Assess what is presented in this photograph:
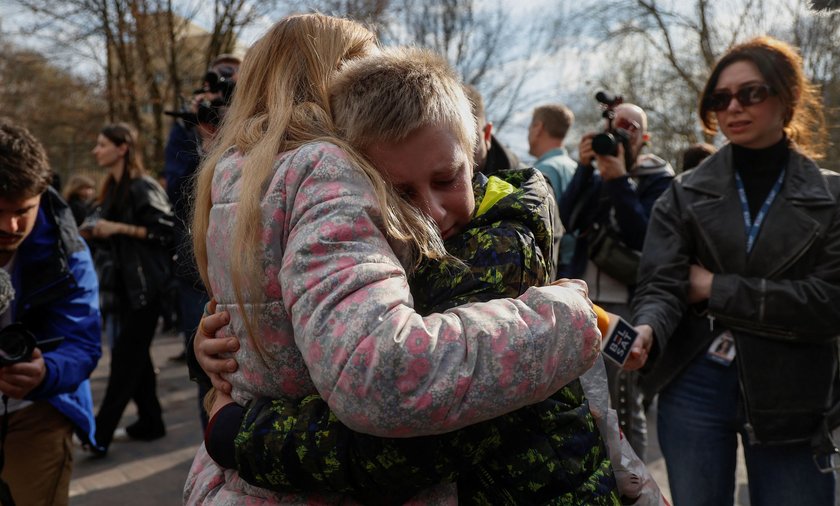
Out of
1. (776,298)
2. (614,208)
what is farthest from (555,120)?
(776,298)

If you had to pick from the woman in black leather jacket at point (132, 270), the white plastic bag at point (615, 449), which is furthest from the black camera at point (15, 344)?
the woman in black leather jacket at point (132, 270)

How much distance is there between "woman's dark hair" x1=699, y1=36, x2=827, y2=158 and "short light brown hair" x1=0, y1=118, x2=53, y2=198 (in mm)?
2409

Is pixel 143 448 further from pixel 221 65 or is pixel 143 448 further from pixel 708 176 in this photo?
pixel 708 176

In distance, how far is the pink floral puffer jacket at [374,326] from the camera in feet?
3.46

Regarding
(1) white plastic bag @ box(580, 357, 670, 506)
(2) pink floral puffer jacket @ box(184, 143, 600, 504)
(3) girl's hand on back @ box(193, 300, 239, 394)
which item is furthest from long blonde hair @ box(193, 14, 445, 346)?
(1) white plastic bag @ box(580, 357, 670, 506)

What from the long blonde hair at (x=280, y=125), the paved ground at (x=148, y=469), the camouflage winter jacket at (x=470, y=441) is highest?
the long blonde hair at (x=280, y=125)

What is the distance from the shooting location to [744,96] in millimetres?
2527

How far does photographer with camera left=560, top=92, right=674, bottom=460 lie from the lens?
372 centimetres

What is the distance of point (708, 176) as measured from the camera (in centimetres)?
261

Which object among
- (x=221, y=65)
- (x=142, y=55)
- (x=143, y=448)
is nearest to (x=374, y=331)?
(x=221, y=65)

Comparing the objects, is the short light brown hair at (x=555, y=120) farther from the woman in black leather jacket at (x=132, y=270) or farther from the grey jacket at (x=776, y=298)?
the woman in black leather jacket at (x=132, y=270)

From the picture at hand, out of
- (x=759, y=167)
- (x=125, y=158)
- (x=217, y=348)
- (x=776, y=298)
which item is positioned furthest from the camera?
(x=125, y=158)

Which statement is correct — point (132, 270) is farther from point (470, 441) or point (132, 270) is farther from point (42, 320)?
point (470, 441)

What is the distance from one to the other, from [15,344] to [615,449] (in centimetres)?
191
